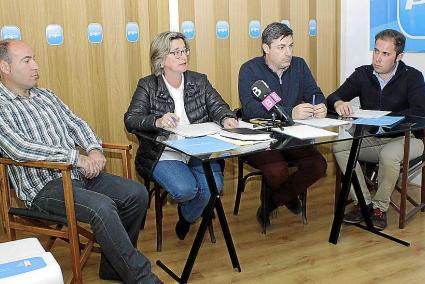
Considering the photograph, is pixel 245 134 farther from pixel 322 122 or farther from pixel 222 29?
pixel 222 29

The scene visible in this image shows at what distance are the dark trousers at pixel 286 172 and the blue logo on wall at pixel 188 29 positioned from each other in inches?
43.6

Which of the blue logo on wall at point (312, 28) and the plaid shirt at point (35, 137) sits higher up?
the blue logo on wall at point (312, 28)

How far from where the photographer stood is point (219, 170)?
3.01 meters

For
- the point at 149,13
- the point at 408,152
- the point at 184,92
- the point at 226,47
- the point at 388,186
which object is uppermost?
the point at 149,13

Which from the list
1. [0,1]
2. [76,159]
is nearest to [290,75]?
[76,159]

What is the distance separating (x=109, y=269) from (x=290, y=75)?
1.69 m

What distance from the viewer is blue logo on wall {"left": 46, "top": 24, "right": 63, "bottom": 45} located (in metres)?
3.27

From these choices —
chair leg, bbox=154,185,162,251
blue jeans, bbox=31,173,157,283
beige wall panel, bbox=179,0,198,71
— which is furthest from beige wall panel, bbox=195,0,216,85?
blue jeans, bbox=31,173,157,283

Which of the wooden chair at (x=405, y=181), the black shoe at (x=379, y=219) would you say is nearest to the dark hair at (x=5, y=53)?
the wooden chair at (x=405, y=181)

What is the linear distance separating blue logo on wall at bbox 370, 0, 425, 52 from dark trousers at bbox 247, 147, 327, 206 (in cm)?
138

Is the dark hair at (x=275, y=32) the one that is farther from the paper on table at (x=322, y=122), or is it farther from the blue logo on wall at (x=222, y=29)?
the blue logo on wall at (x=222, y=29)

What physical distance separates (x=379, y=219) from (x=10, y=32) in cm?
263

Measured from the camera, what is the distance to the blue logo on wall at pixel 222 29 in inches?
149

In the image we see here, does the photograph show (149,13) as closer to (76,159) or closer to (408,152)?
(76,159)
